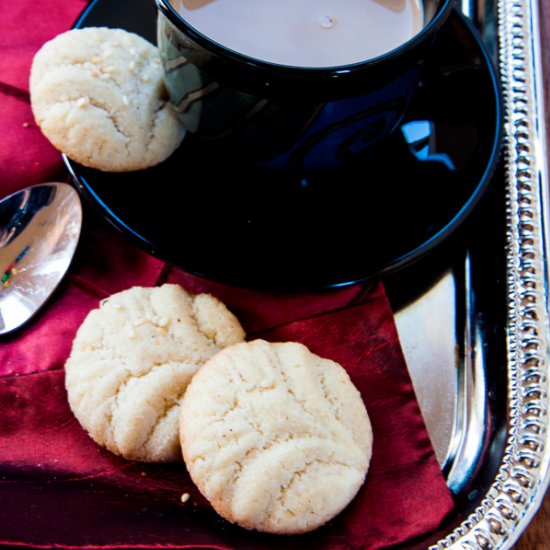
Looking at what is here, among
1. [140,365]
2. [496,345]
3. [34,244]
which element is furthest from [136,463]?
[496,345]

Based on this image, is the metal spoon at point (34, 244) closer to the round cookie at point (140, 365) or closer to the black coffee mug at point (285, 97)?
the round cookie at point (140, 365)

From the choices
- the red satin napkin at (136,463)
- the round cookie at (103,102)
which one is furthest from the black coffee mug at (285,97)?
the red satin napkin at (136,463)

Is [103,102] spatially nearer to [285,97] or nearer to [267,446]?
[285,97]

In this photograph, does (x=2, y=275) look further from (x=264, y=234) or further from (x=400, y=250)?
(x=400, y=250)

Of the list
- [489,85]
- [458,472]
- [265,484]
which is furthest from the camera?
[489,85]

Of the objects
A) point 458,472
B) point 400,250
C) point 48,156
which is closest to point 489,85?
point 400,250

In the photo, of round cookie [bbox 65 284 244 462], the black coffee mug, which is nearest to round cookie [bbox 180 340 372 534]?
round cookie [bbox 65 284 244 462]
